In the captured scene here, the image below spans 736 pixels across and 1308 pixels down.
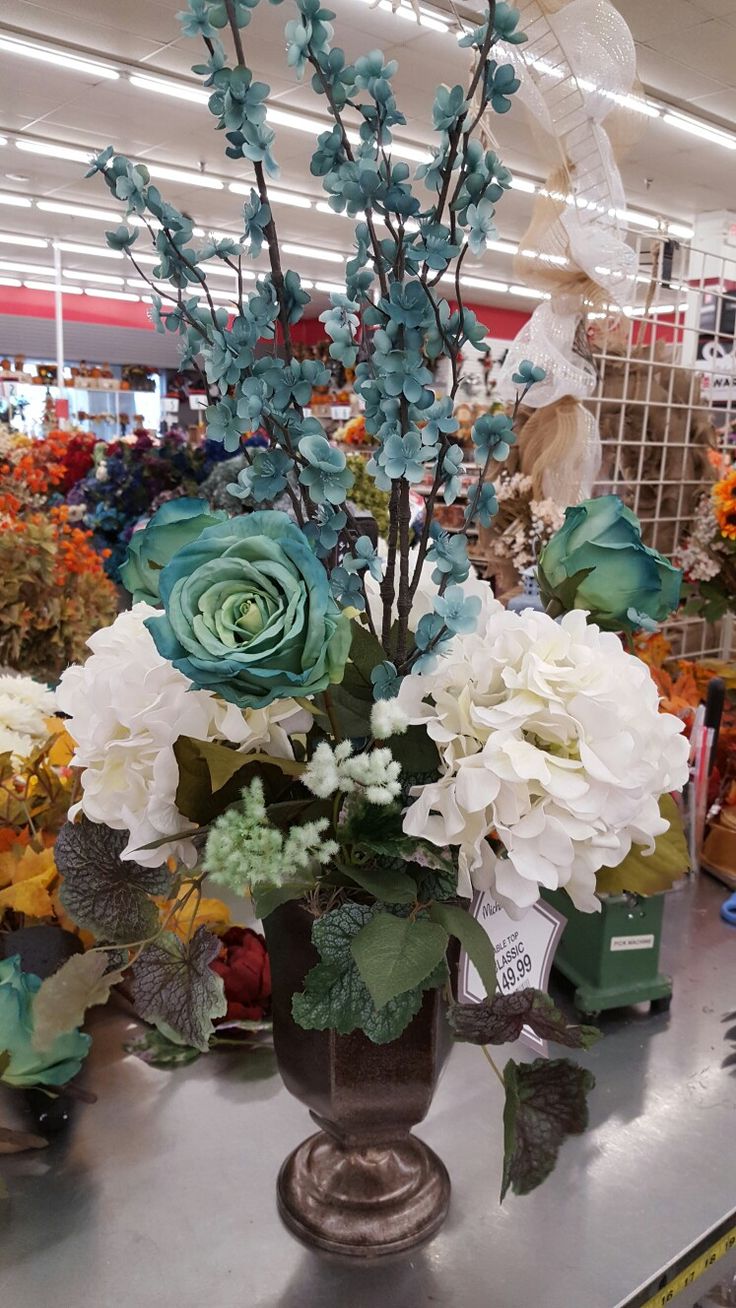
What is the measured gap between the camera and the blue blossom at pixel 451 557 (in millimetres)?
555

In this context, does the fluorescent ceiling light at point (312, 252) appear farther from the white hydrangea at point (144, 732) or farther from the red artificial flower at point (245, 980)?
the white hydrangea at point (144, 732)

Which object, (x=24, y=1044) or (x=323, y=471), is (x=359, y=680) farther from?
(x=24, y=1044)

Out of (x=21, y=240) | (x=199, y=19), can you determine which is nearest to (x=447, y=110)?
(x=199, y=19)

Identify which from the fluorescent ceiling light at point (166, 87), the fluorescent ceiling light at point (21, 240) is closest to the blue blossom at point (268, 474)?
the fluorescent ceiling light at point (166, 87)

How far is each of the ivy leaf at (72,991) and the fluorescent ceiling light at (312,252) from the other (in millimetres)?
11426

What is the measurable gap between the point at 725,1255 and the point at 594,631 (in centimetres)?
61

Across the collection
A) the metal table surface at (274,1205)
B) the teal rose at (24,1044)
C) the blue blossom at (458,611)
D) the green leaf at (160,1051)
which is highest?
the blue blossom at (458,611)

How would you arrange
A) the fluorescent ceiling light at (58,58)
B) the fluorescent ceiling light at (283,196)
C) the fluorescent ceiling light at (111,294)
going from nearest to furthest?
1. the fluorescent ceiling light at (58,58)
2. the fluorescent ceiling light at (283,196)
3. the fluorescent ceiling light at (111,294)

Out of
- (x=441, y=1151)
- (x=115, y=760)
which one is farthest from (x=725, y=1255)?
(x=115, y=760)

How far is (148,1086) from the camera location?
0.97 m

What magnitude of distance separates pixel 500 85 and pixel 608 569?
0.97 feet

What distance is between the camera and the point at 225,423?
1.86 feet

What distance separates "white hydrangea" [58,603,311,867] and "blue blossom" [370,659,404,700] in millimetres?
54

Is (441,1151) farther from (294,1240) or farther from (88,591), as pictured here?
(88,591)
